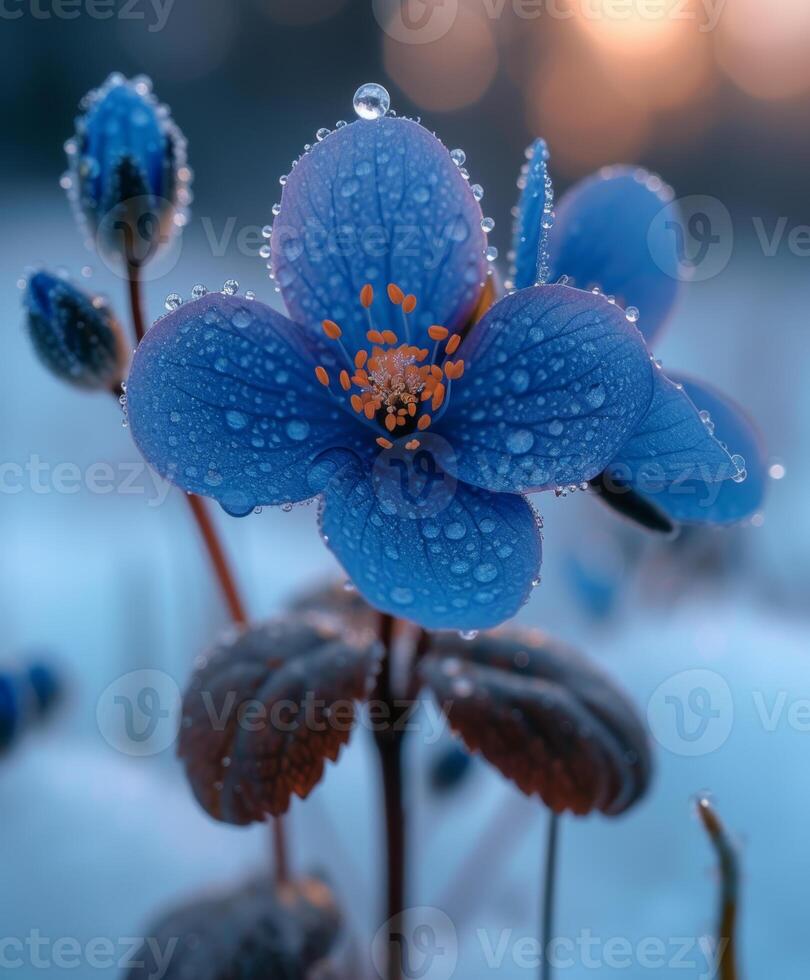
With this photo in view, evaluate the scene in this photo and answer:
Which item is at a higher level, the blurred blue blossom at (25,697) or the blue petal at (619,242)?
the blue petal at (619,242)

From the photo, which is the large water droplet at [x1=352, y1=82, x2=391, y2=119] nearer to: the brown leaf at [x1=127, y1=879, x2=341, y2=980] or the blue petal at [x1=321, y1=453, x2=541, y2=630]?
the blue petal at [x1=321, y1=453, x2=541, y2=630]

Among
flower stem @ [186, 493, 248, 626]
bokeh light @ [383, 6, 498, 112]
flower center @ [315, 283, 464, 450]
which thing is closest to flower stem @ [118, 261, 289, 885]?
flower stem @ [186, 493, 248, 626]

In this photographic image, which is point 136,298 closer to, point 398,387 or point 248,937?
point 398,387

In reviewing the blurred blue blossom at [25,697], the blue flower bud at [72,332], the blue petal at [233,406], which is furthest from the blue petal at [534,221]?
the blurred blue blossom at [25,697]

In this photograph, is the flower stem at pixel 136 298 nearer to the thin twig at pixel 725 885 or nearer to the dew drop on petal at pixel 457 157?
the dew drop on petal at pixel 457 157

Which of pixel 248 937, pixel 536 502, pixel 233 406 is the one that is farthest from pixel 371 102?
pixel 536 502

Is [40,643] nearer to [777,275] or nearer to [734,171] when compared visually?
[777,275]
